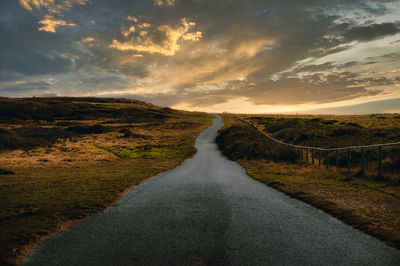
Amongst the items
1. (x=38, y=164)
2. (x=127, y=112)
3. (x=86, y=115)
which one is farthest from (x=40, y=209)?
(x=127, y=112)

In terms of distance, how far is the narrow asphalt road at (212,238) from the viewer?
246 inches

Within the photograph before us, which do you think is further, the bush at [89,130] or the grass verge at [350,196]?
the bush at [89,130]

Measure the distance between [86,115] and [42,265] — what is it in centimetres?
10067

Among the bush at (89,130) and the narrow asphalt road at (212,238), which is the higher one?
the bush at (89,130)

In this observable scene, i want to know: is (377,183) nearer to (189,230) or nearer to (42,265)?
(189,230)

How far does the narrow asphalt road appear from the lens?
6.25 metres

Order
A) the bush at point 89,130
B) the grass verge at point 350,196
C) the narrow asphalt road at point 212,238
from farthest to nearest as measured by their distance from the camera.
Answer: the bush at point 89,130 → the grass verge at point 350,196 → the narrow asphalt road at point 212,238

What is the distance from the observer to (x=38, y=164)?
24.6 meters

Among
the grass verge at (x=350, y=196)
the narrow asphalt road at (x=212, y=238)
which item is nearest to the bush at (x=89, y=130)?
the grass verge at (x=350, y=196)

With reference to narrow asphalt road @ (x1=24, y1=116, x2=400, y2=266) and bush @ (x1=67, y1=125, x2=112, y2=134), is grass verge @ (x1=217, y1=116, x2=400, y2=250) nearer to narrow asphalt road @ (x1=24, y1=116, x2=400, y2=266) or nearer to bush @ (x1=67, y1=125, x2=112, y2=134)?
narrow asphalt road @ (x1=24, y1=116, x2=400, y2=266)

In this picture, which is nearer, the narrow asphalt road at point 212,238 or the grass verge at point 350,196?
the narrow asphalt road at point 212,238

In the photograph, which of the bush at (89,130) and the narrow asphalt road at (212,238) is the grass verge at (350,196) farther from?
the bush at (89,130)

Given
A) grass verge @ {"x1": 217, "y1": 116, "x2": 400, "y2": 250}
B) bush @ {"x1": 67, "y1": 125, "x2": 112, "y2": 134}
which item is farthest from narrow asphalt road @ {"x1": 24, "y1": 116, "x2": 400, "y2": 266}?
bush @ {"x1": 67, "y1": 125, "x2": 112, "y2": 134}

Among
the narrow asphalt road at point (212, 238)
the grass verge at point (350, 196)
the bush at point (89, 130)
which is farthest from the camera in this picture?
the bush at point (89, 130)
